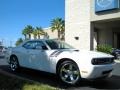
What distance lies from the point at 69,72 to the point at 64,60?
405 mm

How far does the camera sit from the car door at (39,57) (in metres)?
8.04

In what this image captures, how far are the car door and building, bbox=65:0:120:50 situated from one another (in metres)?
16.3

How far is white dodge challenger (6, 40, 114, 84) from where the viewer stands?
6.82 m

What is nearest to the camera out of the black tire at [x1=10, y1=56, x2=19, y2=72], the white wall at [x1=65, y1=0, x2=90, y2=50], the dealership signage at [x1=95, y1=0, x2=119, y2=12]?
the black tire at [x1=10, y1=56, x2=19, y2=72]

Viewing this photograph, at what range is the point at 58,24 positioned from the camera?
54.3 metres

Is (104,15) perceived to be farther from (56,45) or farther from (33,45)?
(56,45)

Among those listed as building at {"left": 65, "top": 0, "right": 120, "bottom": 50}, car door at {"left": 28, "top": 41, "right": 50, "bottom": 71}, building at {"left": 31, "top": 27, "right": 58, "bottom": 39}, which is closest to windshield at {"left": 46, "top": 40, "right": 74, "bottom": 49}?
car door at {"left": 28, "top": 41, "right": 50, "bottom": 71}

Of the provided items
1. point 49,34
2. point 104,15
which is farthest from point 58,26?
point 104,15

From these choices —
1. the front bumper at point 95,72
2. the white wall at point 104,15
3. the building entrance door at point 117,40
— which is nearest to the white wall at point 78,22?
the white wall at point 104,15

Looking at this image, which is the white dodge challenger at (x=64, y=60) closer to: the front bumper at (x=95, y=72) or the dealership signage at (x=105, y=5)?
the front bumper at (x=95, y=72)

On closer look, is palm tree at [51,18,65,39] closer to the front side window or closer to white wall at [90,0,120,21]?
white wall at [90,0,120,21]

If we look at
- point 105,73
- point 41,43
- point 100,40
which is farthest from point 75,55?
point 100,40

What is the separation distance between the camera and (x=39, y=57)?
8.28 m

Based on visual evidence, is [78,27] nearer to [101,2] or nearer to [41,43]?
[101,2]
